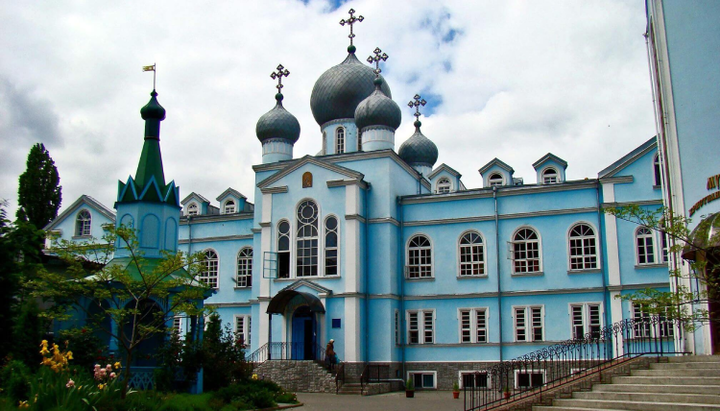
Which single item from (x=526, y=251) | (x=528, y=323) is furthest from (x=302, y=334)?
(x=526, y=251)

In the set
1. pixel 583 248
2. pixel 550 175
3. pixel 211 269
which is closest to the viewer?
pixel 583 248

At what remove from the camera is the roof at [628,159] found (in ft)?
83.5

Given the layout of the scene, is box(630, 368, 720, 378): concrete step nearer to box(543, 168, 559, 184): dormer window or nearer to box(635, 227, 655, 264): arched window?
box(635, 227, 655, 264): arched window

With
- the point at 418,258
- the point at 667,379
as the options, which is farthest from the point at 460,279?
the point at 667,379

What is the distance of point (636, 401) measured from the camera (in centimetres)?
1384

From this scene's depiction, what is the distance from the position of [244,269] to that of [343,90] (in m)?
9.25

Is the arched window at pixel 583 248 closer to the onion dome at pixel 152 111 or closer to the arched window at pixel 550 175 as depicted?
the arched window at pixel 550 175

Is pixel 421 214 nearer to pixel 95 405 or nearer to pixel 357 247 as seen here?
pixel 357 247

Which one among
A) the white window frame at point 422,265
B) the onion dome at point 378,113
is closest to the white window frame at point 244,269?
the white window frame at point 422,265

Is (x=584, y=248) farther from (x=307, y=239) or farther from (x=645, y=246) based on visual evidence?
(x=307, y=239)

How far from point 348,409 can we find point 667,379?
7964mm

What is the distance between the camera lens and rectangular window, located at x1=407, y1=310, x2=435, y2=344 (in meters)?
27.5

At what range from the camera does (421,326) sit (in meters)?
27.6

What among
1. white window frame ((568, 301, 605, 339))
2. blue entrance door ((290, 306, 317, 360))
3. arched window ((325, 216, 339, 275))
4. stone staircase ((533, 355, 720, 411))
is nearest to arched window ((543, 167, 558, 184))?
white window frame ((568, 301, 605, 339))
